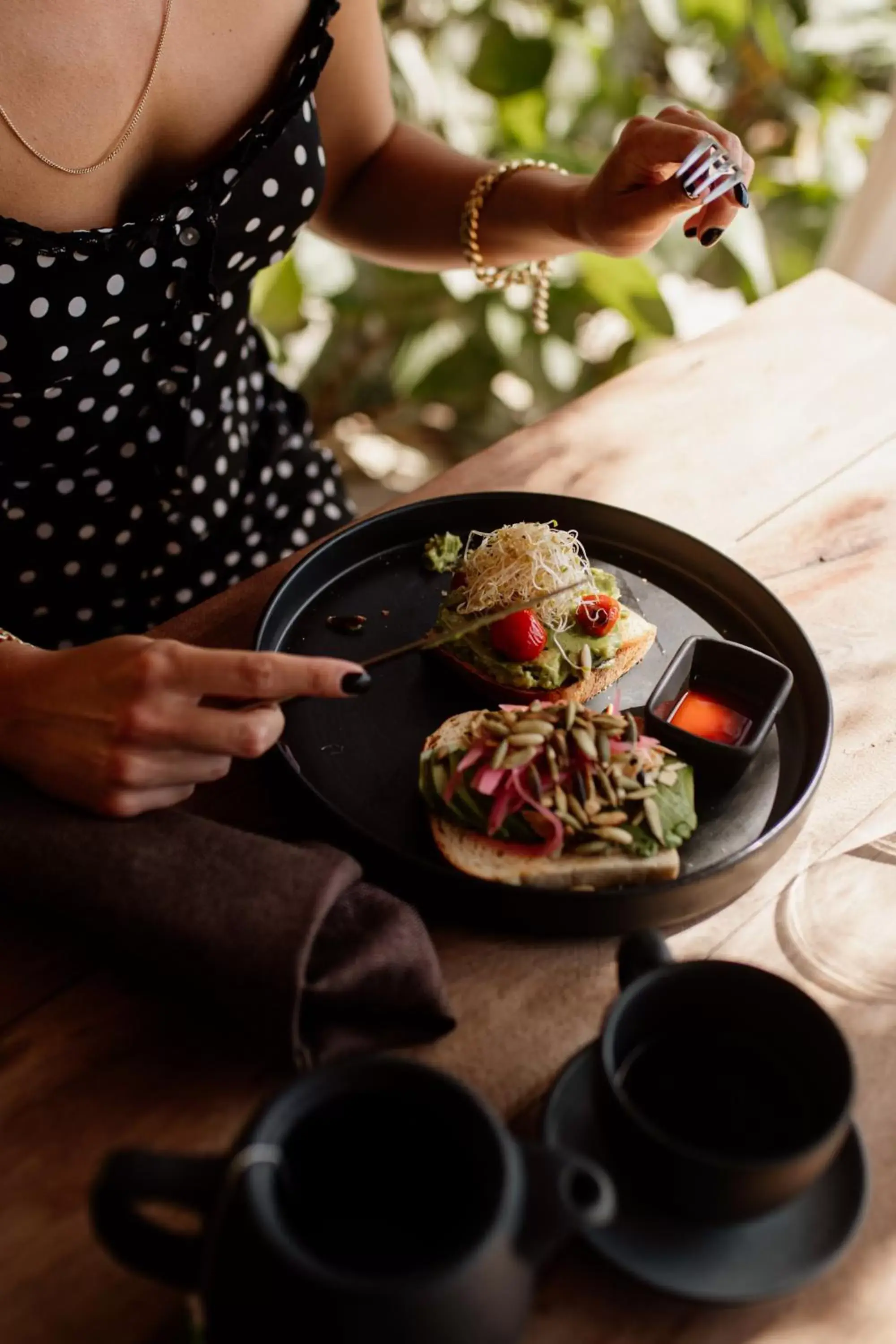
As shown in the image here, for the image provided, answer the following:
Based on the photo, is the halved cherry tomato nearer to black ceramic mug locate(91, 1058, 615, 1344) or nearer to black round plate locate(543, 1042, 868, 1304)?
black round plate locate(543, 1042, 868, 1304)

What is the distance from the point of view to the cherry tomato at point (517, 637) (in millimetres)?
1500

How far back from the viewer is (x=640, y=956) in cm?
91

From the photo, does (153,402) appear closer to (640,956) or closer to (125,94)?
(125,94)

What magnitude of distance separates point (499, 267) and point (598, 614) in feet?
2.42

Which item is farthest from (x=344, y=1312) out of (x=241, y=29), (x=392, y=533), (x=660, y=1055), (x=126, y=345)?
(x=241, y=29)

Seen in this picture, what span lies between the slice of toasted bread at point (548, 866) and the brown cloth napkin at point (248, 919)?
0.47ft

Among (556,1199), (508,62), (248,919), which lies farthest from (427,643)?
(508,62)

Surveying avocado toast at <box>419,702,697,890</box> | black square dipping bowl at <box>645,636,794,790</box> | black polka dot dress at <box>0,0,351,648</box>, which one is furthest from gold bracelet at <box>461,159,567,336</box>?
avocado toast at <box>419,702,697,890</box>

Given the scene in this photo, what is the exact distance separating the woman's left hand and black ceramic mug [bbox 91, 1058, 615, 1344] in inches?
48.4

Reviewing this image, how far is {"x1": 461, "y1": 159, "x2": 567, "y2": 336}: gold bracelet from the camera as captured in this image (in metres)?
1.85

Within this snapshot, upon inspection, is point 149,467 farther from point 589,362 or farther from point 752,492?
point 589,362

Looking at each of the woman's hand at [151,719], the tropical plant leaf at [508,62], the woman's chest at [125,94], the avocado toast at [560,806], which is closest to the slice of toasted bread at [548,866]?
the avocado toast at [560,806]

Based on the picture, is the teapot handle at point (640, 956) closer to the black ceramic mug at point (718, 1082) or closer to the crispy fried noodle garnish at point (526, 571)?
the black ceramic mug at point (718, 1082)

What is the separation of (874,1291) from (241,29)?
163cm
